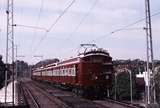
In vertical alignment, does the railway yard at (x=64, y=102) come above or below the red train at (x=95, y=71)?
below

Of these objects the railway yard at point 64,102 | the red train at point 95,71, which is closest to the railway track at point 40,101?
the railway yard at point 64,102

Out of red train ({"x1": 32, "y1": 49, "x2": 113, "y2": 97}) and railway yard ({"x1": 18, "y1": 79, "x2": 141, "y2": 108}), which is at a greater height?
red train ({"x1": 32, "y1": 49, "x2": 113, "y2": 97})

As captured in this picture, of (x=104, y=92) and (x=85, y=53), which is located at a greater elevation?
(x=85, y=53)

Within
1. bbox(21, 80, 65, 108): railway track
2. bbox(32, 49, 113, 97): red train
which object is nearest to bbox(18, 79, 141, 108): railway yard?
bbox(21, 80, 65, 108): railway track

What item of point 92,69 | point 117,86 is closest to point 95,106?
point 92,69

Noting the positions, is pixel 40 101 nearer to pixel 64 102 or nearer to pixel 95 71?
pixel 64 102

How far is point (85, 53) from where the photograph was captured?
33812 mm

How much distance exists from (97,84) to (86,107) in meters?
6.38

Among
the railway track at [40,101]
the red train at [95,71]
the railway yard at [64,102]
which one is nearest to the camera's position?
the railway yard at [64,102]

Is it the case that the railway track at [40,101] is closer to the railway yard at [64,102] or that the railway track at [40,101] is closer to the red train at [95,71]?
the railway yard at [64,102]

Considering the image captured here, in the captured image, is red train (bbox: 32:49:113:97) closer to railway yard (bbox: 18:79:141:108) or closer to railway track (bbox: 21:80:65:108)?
railway yard (bbox: 18:79:141:108)

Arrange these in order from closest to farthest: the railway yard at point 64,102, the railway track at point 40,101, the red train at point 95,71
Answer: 1. the railway yard at point 64,102
2. the railway track at point 40,101
3. the red train at point 95,71

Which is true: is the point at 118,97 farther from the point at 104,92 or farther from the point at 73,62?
the point at 73,62

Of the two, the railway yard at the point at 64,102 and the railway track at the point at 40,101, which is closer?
the railway yard at the point at 64,102
